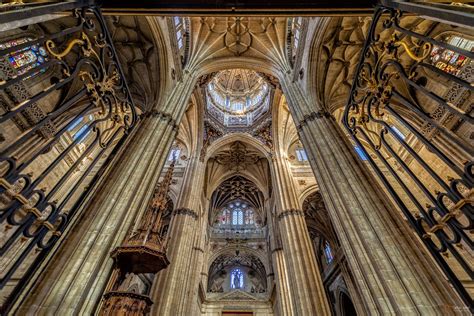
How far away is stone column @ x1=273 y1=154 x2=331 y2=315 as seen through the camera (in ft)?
26.6

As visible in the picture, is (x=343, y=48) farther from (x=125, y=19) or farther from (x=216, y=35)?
(x=125, y=19)

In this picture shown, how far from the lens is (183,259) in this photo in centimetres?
945

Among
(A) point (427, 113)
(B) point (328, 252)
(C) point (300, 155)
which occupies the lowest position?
(A) point (427, 113)

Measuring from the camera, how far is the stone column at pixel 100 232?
128 inches

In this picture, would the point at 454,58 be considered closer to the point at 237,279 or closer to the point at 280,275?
the point at 280,275

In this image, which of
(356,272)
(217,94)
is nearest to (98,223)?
(356,272)

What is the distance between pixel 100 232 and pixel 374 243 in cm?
490

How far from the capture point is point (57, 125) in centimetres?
922

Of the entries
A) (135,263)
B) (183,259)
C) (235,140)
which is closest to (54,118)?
(135,263)

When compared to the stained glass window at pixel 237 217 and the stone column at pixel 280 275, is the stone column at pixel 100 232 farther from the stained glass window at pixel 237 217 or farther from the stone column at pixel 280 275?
the stained glass window at pixel 237 217

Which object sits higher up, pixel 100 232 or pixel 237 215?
pixel 237 215

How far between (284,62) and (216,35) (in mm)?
3753

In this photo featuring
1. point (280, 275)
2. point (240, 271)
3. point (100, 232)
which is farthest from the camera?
point (240, 271)

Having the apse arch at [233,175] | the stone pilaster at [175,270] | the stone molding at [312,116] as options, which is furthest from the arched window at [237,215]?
the stone molding at [312,116]
